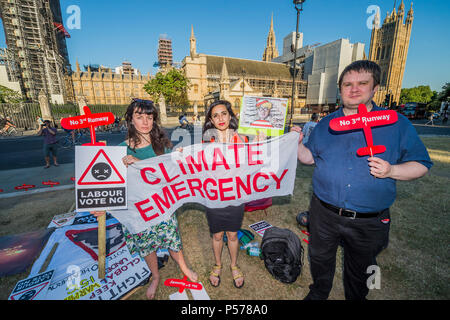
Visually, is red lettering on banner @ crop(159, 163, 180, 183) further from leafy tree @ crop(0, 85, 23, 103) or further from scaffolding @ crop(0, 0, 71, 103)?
leafy tree @ crop(0, 85, 23, 103)

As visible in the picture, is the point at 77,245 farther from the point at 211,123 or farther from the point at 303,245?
the point at 303,245

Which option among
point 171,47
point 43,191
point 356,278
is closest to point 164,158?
point 356,278

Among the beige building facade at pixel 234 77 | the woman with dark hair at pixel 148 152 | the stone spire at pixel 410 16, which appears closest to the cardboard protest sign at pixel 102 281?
the woman with dark hair at pixel 148 152

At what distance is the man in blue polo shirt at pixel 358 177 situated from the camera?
1.71m

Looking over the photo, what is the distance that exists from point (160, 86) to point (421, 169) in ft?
137

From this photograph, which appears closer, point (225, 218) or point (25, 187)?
point (225, 218)

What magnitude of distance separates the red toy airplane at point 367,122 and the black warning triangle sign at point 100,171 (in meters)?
2.43

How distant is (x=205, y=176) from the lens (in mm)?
2535

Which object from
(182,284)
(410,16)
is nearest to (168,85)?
(182,284)

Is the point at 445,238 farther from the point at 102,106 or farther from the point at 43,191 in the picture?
the point at 102,106

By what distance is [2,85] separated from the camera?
32281mm

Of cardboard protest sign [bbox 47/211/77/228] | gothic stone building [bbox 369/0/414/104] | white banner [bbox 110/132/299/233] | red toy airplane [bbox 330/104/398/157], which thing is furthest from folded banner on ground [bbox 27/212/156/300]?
gothic stone building [bbox 369/0/414/104]

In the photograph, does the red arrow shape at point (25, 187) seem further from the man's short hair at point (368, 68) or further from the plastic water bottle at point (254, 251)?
the man's short hair at point (368, 68)

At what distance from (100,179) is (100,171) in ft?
0.31
